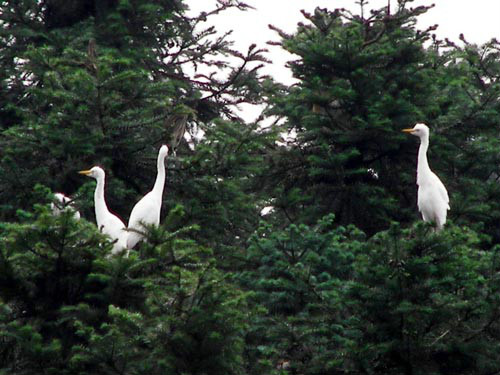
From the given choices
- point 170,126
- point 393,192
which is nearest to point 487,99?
point 393,192

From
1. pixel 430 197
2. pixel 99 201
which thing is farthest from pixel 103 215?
pixel 430 197

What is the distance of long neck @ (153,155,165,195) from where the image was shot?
1595 centimetres

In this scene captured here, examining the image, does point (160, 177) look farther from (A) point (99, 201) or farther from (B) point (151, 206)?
(A) point (99, 201)

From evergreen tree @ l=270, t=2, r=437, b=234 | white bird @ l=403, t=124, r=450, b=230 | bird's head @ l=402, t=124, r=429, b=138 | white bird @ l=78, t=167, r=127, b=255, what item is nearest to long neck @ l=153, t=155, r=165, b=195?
white bird @ l=78, t=167, r=127, b=255

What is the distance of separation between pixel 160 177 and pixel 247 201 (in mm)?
1378

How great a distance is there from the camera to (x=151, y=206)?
51.4 ft

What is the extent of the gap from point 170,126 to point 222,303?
20.0 ft

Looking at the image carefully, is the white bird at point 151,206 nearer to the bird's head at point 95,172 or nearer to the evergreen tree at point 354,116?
the bird's head at point 95,172

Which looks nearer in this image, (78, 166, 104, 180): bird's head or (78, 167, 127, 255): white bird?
(78, 167, 127, 255): white bird

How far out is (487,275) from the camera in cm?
1312

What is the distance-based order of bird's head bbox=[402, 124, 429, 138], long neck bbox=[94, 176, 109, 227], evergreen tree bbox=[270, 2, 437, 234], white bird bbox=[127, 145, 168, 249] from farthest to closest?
evergreen tree bbox=[270, 2, 437, 234] < bird's head bbox=[402, 124, 429, 138] < long neck bbox=[94, 176, 109, 227] < white bird bbox=[127, 145, 168, 249]

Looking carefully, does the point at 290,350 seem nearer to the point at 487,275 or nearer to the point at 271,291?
the point at 271,291

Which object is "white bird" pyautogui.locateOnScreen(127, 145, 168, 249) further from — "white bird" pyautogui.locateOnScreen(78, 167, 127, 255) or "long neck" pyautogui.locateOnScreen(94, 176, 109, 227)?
"long neck" pyautogui.locateOnScreen(94, 176, 109, 227)

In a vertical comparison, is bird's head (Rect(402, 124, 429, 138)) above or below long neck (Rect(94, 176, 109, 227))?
above
